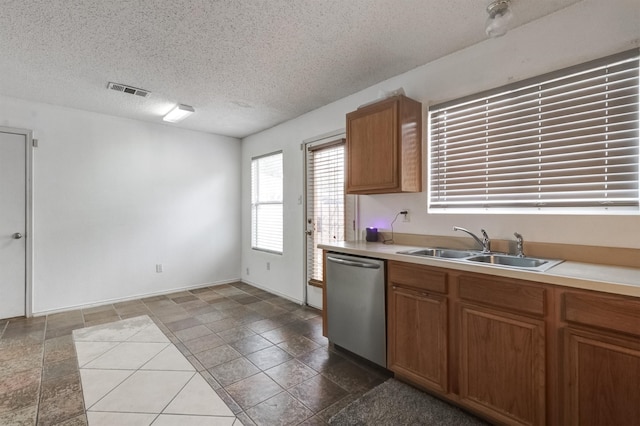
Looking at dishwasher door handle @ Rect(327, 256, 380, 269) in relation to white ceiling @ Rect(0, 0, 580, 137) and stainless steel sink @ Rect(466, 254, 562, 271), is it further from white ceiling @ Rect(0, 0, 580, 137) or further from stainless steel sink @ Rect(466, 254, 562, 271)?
white ceiling @ Rect(0, 0, 580, 137)

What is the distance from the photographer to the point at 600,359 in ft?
4.58

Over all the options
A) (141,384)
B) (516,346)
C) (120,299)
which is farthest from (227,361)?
(120,299)

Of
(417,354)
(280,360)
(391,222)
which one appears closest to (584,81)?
(391,222)

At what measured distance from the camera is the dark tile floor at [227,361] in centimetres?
196

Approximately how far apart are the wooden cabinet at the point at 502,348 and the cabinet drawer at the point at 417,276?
13 cm

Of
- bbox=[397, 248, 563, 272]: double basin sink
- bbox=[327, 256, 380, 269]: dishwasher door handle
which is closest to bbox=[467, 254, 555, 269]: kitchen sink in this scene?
bbox=[397, 248, 563, 272]: double basin sink

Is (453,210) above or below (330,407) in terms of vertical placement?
above

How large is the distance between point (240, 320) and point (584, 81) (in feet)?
11.8

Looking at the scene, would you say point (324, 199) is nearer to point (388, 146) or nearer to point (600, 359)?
point (388, 146)

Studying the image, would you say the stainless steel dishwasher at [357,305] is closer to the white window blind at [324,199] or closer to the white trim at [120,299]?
the white window blind at [324,199]

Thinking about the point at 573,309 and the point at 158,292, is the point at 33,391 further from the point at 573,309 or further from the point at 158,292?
the point at 573,309

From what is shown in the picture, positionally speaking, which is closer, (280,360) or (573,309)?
(573,309)

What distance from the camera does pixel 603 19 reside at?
1.84m

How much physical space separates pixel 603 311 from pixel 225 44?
9.20ft
